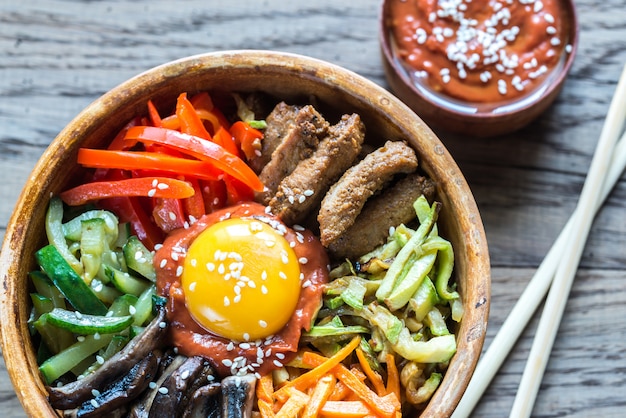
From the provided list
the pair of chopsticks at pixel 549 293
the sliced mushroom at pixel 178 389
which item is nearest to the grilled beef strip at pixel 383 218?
the sliced mushroom at pixel 178 389

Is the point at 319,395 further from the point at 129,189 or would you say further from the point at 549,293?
the point at 549,293

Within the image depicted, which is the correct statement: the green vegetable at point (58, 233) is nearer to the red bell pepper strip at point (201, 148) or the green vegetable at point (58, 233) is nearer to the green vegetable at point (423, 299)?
the red bell pepper strip at point (201, 148)

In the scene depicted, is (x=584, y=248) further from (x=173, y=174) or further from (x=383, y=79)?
(x=173, y=174)

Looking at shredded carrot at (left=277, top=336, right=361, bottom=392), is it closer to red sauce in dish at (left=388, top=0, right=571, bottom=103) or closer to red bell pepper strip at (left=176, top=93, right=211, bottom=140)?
red bell pepper strip at (left=176, top=93, right=211, bottom=140)

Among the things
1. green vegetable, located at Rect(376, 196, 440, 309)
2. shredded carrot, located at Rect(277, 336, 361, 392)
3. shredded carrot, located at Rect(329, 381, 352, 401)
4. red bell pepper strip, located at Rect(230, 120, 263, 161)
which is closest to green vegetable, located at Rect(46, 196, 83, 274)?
red bell pepper strip, located at Rect(230, 120, 263, 161)

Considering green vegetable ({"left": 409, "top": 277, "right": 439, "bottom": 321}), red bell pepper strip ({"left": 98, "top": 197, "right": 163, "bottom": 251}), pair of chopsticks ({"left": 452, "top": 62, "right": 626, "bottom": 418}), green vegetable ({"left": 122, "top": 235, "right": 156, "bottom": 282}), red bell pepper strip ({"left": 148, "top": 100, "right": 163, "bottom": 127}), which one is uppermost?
red bell pepper strip ({"left": 148, "top": 100, "right": 163, "bottom": 127})

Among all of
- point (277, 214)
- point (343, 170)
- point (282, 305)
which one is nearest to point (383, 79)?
point (343, 170)
